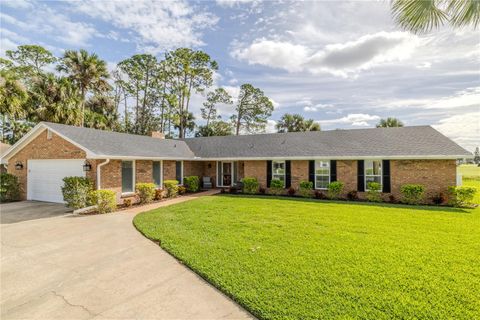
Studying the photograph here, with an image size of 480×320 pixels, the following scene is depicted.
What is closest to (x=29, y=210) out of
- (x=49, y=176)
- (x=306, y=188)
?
(x=49, y=176)

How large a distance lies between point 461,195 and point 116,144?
1779 cm

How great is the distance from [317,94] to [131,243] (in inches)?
699

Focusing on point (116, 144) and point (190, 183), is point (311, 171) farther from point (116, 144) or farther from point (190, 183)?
point (116, 144)

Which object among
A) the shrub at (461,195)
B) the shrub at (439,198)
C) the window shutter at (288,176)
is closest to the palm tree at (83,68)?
the window shutter at (288,176)

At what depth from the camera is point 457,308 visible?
342 centimetres

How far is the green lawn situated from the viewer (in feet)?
11.5

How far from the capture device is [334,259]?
16.7ft

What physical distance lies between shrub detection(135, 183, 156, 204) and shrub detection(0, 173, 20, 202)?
694cm

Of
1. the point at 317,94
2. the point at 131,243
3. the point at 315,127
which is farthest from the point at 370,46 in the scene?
the point at 315,127

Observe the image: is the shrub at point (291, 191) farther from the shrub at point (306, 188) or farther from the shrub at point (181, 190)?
the shrub at point (181, 190)

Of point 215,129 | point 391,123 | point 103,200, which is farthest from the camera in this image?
point 215,129

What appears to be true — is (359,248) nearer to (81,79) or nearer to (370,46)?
(370,46)

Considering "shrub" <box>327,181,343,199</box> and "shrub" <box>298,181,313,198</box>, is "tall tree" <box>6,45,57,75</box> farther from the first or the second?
"shrub" <box>327,181,343,199</box>

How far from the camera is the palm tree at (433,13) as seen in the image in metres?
4.28
